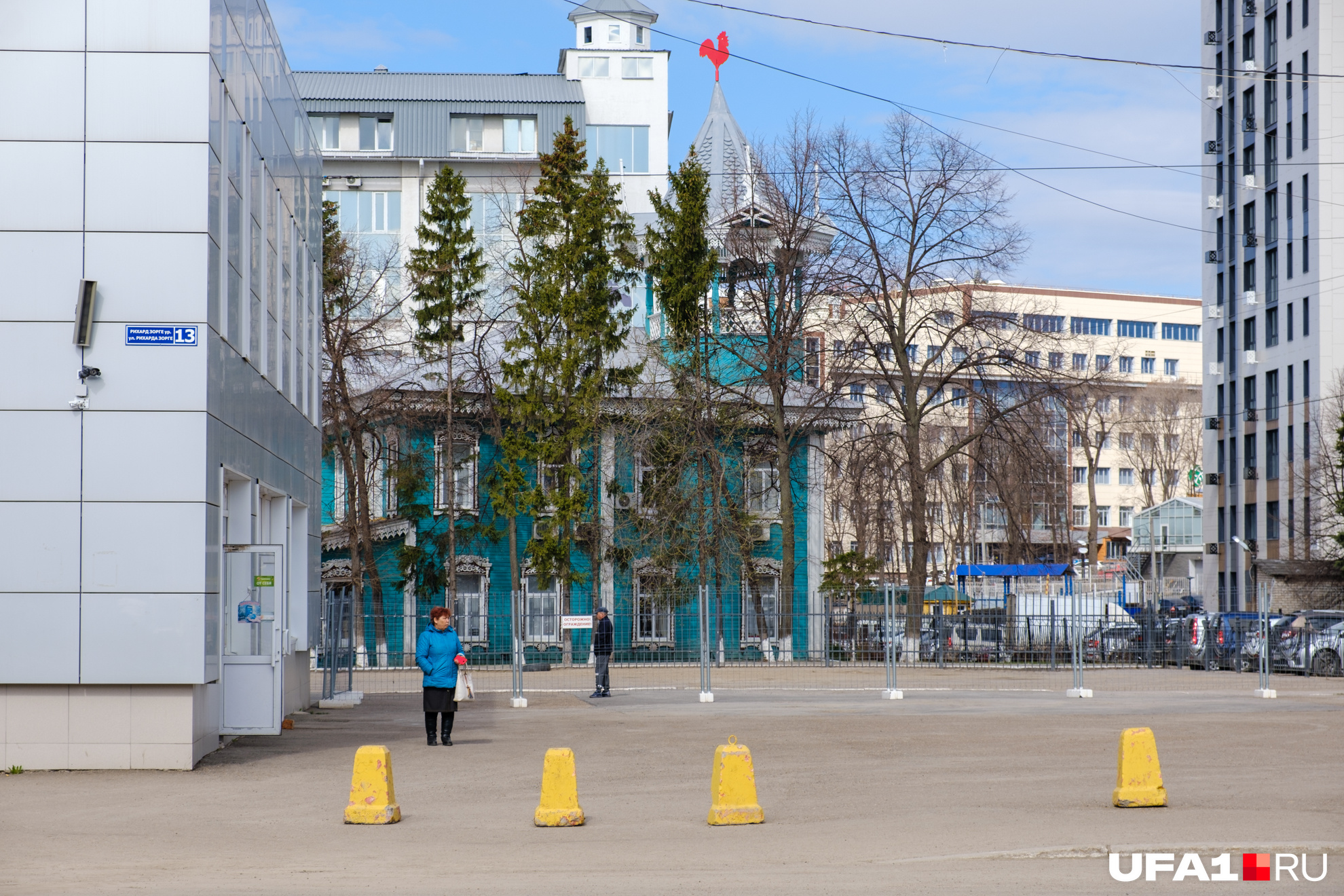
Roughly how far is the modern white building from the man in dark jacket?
39.7ft

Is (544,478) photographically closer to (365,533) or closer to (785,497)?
(365,533)

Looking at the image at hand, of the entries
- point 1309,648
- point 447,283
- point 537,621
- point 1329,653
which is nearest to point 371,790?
point 537,621

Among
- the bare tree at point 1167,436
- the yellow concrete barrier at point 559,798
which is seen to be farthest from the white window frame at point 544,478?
the bare tree at point 1167,436

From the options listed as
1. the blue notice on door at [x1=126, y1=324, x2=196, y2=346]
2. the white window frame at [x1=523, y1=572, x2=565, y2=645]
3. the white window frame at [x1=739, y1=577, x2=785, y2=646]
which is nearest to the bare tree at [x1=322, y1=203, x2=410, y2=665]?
the white window frame at [x1=523, y1=572, x2=565, y2=645]

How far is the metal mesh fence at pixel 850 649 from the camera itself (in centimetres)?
3039

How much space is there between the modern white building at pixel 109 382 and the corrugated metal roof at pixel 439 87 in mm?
56194

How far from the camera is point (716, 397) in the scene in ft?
139

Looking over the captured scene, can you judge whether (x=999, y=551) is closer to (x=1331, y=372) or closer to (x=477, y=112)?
(x=1331, y=372)

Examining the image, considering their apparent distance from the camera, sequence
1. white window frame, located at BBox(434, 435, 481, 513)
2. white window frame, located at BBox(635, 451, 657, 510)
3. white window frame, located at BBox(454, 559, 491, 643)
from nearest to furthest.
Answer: white window frame, located at BBox(454, 559, 491, 643) < white window frame, located at BBox(635, 451, 657, 510) < white window frame, located at BBox(434, 435, 481, 513)

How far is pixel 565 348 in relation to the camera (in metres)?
42.8

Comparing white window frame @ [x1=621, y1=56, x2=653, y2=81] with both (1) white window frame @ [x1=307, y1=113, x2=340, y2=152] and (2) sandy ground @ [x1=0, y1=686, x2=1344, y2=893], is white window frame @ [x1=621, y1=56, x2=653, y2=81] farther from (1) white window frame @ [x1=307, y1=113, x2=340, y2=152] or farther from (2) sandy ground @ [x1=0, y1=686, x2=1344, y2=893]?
(2) sandy ground @ [x1=0, y1=686, x2=1344, y2=893]

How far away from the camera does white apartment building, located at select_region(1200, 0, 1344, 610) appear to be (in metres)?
64.2

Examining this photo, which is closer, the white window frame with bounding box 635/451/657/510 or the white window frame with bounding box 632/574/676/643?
the white window frame with bounding box 632/574/676/643

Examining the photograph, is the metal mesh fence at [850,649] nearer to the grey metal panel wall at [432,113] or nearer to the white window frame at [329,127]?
the grey metal panel wall at [432,113]
